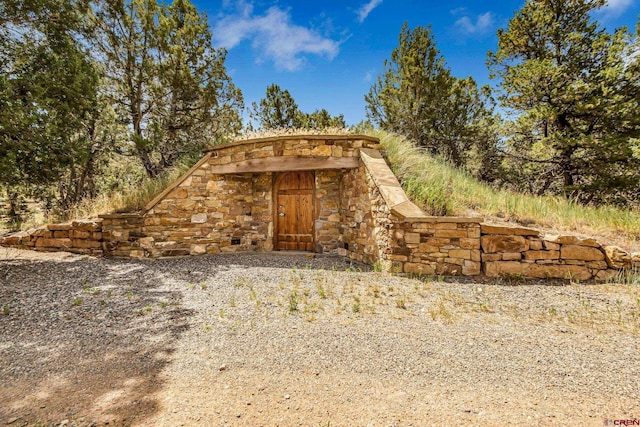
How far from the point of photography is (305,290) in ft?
13.8

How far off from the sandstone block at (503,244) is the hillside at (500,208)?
0.64 m

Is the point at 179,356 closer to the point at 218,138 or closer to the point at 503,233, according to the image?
the point at 503,233

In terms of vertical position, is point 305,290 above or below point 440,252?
below

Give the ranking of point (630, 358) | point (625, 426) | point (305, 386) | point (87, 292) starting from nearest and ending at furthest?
point (625, 426)
point (305, 386)
point (630, 358)
point (87, 292)

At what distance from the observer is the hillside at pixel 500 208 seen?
494 cm

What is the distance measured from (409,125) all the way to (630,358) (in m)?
9.95

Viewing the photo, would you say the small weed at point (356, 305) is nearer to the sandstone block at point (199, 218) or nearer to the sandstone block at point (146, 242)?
the sandstone block at point (199, 218)

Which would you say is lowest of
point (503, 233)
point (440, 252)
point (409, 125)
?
point (440, 252)

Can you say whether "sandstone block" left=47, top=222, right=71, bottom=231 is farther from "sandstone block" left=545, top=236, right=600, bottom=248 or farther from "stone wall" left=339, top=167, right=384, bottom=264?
"sandstone block" left=545, top=236, right=600, bottom=248

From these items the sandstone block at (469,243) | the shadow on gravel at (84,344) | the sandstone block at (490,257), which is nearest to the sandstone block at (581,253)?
the sandstone block at (490,257)

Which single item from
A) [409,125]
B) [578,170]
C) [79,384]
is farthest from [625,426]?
[409,125]

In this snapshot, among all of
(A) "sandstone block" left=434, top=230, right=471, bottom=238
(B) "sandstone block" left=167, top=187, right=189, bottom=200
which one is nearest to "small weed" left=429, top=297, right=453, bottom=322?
(A) "sandstone block" left=434, top=230, right=471, bottom=238

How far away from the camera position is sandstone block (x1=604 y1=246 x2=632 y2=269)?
14.0 ft

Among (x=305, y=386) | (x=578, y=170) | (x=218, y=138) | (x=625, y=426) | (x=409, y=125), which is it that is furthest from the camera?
(x=409, y=125)
